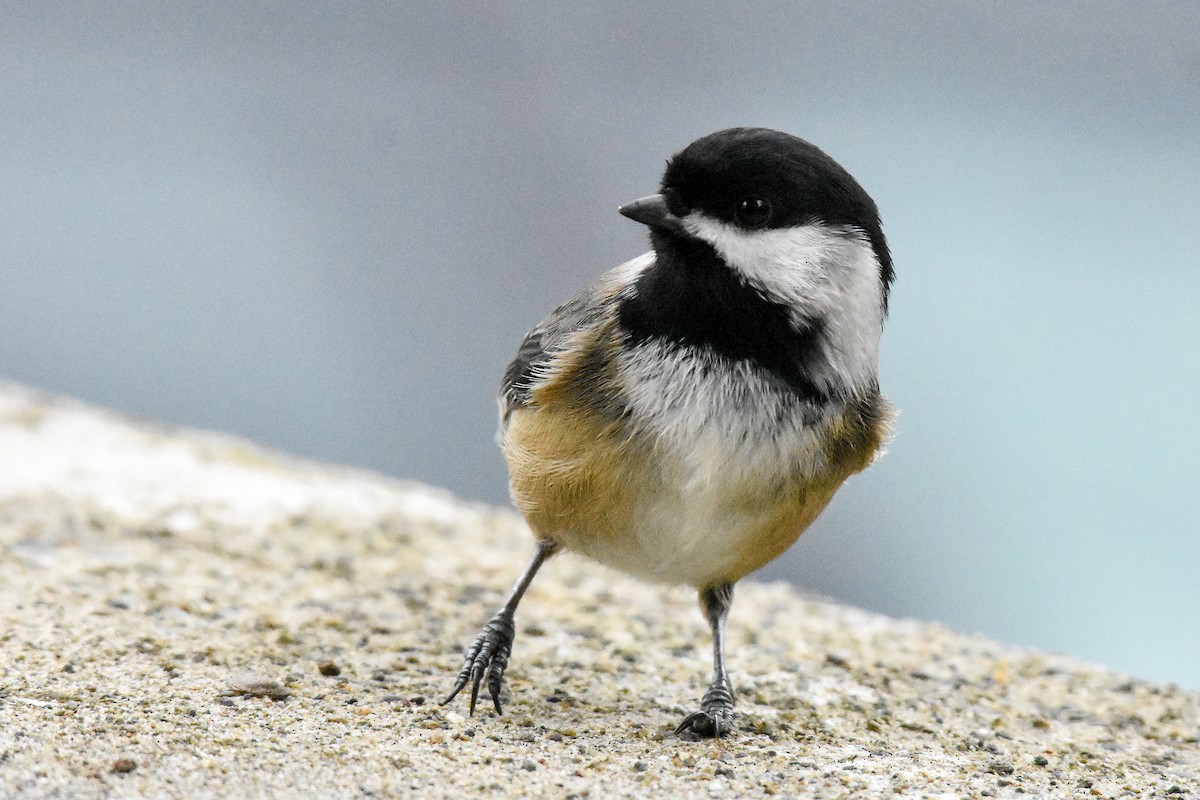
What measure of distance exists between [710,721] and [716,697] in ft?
0.24

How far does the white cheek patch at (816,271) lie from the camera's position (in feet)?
6.91

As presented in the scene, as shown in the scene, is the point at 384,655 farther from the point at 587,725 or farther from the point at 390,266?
the point at 390,266

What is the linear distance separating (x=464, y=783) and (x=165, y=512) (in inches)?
79.5

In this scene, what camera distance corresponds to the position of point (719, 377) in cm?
220

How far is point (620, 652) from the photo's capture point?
116 inches

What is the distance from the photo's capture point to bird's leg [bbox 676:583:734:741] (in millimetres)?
2363

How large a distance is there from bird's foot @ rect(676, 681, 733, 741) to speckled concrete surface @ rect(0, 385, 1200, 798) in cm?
4

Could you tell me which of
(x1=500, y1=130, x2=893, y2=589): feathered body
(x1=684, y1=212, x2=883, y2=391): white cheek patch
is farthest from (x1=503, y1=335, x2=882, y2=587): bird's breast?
(x1=684, y1=212, x2=883, y2=391): white cheek patch

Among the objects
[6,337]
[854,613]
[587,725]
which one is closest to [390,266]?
[6,337]

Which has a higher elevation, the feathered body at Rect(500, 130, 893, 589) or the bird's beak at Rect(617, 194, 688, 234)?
the bird's beak at Rect(617, 194, 688, 234)

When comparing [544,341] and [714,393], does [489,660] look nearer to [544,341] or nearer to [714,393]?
[544,341]

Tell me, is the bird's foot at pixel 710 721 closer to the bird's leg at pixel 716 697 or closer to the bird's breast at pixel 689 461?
the bird's leg at pixel 716 697

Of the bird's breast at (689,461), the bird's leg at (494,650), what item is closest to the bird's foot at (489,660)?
the bird's leg at (494,650)

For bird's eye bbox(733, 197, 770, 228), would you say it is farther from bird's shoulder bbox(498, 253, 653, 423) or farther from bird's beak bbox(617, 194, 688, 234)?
bird's shoulder bbox(498, 253, 653, 423)
